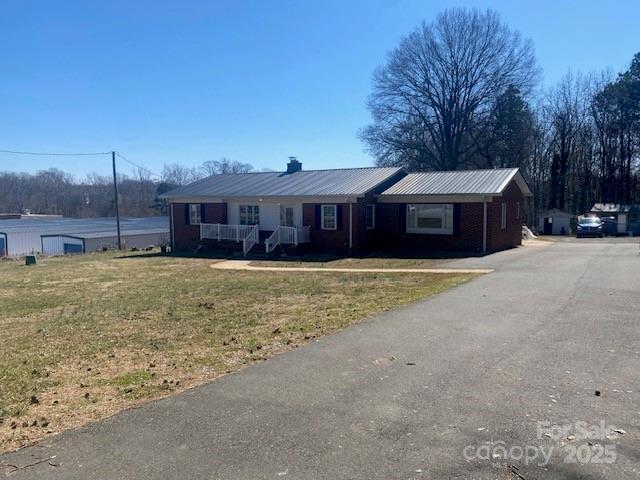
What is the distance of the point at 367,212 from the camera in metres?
24.2

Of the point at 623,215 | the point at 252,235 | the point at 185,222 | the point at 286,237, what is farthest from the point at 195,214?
the point at 623,215

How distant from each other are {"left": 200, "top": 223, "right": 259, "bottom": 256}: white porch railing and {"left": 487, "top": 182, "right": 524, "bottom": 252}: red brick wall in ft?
36.5

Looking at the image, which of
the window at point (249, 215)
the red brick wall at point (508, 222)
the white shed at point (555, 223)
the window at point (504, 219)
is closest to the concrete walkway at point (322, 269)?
the window at point (249, 215)

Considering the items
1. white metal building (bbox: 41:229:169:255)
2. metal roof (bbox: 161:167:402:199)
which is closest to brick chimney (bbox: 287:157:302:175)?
metal roof (bbox: 161:167:402:199)

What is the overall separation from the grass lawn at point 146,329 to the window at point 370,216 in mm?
7959

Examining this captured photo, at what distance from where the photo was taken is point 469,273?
14914 mm

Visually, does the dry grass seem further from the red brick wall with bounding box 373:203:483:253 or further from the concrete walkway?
the red brick wall with bounding box 373:203:483:253

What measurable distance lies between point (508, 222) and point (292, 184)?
1088 cm

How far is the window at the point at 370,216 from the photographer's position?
79.0 ft

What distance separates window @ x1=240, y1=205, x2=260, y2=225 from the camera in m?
26.5

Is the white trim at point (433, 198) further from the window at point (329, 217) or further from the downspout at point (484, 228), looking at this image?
the window at point (329, 217)

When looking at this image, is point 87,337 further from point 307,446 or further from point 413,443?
point 413,443

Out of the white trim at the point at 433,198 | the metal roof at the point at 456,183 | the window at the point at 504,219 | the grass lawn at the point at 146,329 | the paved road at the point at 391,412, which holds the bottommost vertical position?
the grass lawn at the point at 146,329

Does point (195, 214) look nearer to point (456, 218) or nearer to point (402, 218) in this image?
point (402, 218)
